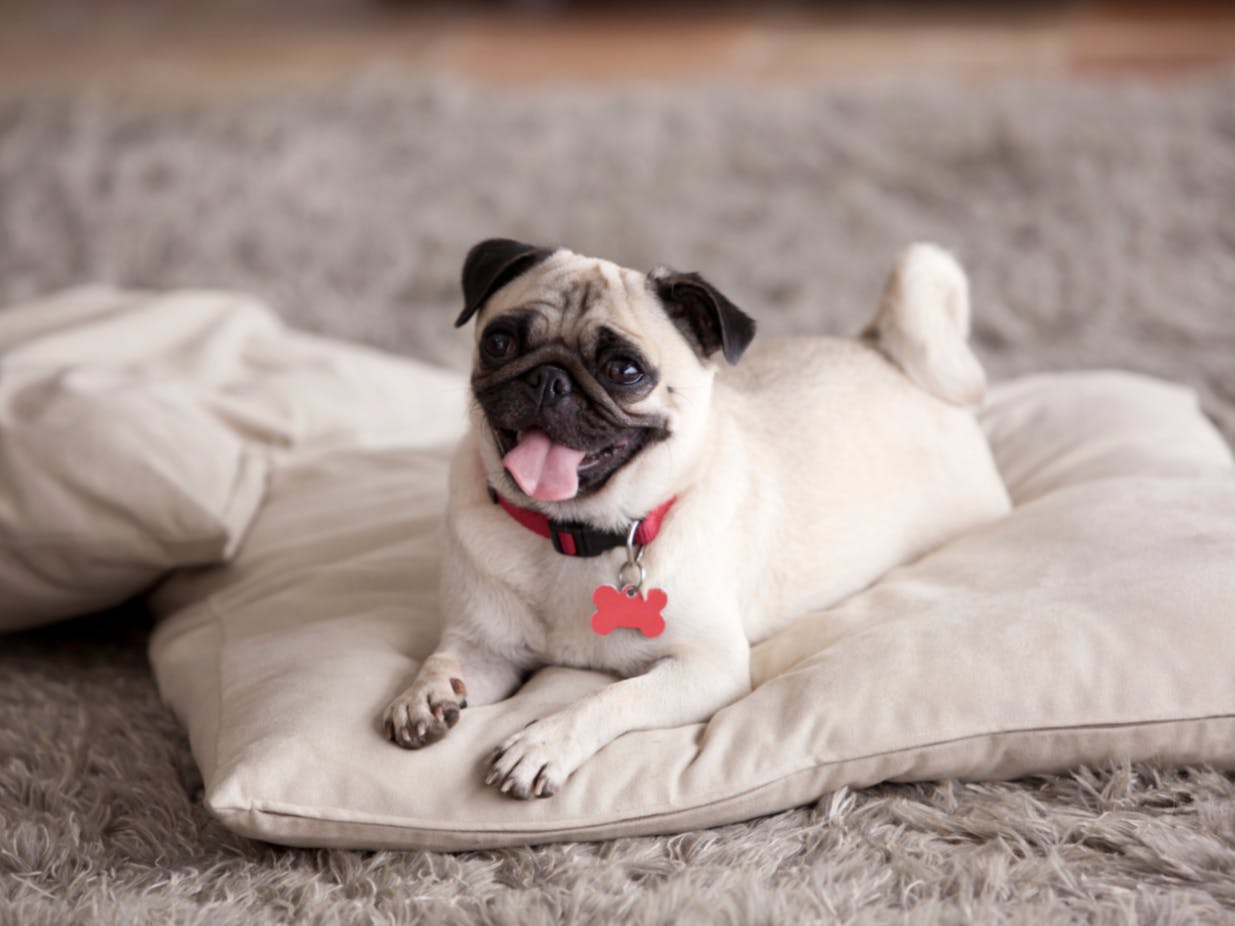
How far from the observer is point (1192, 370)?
3357mm

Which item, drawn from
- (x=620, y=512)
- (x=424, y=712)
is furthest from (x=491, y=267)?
(x=424, y=712)

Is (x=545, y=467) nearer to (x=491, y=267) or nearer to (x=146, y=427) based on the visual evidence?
(x=491, y=267)

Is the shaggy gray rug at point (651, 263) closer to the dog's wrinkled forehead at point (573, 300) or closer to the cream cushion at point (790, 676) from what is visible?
the cream cushion at point (790, 676)

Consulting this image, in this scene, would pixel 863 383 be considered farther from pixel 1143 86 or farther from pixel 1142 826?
pixel 1143 86

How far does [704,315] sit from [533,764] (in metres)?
0.68

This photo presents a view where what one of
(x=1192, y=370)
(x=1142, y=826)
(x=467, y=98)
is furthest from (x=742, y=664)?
(x=467, y=98)

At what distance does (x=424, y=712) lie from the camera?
1.85 m

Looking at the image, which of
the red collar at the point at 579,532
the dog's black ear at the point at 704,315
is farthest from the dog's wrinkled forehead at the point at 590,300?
the red collar at the point at 579,532

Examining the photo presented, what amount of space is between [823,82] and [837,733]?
13.7ft

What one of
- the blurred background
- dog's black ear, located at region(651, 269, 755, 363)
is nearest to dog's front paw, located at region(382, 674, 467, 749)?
dog's black ear, located at region(651, 269, 755, 363)

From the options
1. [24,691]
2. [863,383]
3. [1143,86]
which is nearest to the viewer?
[24,691]

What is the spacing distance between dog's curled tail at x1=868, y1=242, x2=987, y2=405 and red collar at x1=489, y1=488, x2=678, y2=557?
74cm

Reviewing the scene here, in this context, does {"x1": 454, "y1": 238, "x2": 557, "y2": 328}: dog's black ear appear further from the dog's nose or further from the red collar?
the red collar

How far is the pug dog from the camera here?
186 cm
